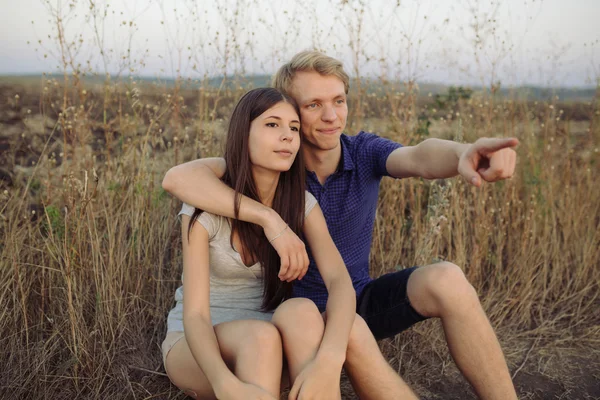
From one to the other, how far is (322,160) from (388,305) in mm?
713

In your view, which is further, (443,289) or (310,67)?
(310,67)

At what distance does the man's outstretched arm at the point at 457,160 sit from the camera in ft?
4.93

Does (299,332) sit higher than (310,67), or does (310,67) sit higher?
(310,67)

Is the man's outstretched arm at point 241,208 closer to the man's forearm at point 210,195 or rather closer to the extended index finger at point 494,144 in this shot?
the man's forearm at point 210,195

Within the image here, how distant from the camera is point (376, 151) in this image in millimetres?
2414

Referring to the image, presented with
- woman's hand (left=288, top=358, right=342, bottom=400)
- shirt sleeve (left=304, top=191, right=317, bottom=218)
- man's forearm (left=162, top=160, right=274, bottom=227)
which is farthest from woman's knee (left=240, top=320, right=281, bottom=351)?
shirt sleeve (left=304, top=191, right=317, bottom=218)

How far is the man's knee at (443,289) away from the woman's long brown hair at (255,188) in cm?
53

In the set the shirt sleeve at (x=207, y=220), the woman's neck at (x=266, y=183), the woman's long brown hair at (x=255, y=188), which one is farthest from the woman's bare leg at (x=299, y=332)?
the woman's neck at (x=266, y=183)

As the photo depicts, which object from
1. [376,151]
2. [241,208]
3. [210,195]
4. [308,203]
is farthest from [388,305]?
[210,195]

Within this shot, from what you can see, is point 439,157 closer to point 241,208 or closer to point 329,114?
point 329,114

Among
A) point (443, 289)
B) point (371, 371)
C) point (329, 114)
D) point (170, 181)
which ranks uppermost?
point (329, 114)

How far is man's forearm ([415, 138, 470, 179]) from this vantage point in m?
1.92

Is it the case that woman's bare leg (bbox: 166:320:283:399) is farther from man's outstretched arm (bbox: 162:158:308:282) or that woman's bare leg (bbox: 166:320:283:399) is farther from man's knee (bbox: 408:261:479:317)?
man's knee (bbox: 408:261:479:317)

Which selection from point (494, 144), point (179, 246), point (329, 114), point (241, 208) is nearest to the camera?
point (494, 144)
